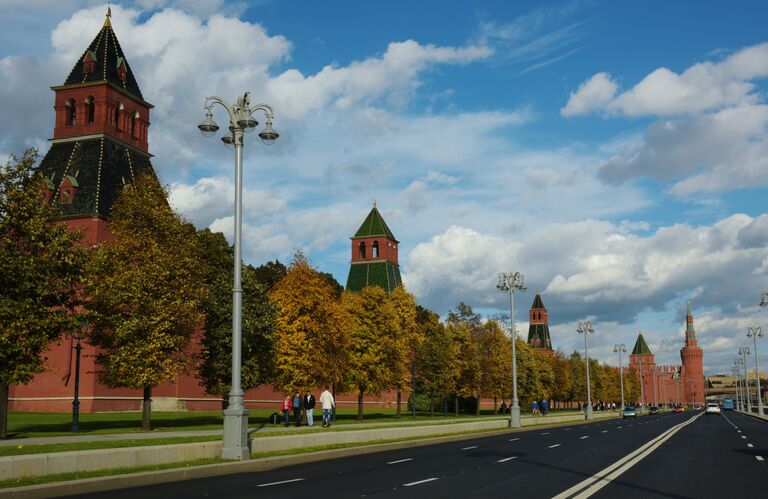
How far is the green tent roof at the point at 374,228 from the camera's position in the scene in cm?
11669

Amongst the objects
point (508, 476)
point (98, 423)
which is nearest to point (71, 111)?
point (98, 423)

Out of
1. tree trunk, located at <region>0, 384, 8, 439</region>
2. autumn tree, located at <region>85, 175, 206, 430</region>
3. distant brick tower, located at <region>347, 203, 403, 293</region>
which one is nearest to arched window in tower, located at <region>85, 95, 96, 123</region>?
autumn tree, located at <region>85, 175, 206, 430</region>

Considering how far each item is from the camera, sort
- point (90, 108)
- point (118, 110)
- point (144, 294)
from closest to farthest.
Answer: point (144, 294) → point (90, 108) → point (118, 110)

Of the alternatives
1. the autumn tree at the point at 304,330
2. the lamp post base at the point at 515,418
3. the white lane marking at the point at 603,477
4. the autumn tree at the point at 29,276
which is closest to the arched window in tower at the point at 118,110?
the autumn tree at the point at 304,330

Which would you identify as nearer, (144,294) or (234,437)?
(234,437)

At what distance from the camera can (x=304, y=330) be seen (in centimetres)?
4738

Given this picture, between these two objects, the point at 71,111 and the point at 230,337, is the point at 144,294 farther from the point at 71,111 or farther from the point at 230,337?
the point at 71,111

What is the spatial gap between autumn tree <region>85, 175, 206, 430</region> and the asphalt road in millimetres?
13389

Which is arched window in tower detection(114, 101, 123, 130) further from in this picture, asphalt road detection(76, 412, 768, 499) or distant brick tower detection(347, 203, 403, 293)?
distant brick tower detection(347, 203, 403, 293)

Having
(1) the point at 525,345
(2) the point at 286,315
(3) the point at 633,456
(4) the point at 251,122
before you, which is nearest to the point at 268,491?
(4) the point at 251,122

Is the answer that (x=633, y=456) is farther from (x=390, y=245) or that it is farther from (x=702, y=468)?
(x=390, y=245)

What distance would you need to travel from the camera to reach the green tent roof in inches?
4594

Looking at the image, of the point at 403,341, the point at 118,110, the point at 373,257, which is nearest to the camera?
the point at 403,341

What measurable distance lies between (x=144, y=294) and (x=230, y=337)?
10.4 m
